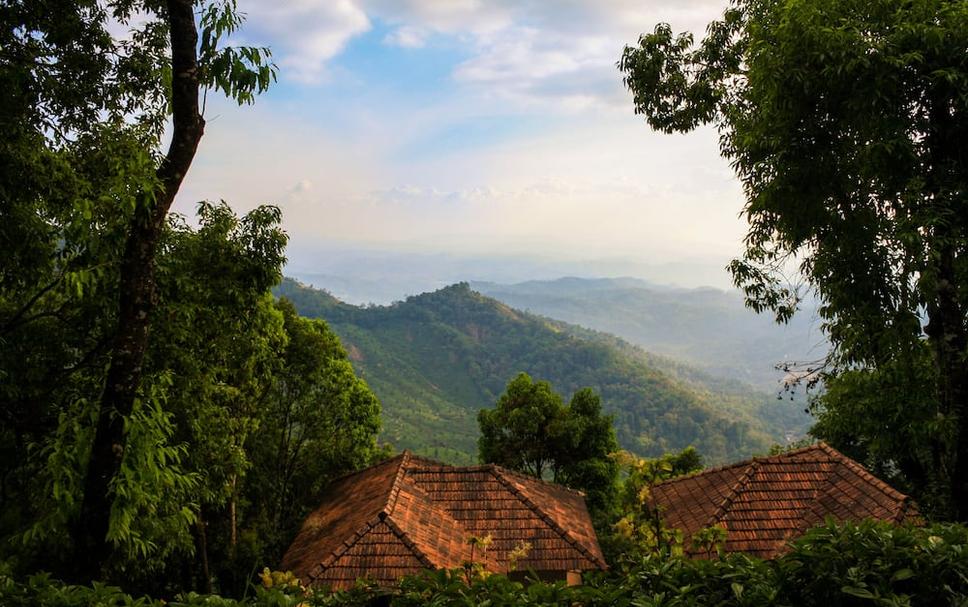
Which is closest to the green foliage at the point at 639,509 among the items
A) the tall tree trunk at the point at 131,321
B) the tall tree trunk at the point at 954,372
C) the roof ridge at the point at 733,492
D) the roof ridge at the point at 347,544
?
the tall tree trunk at the point at 954,372

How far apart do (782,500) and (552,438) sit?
11.6 m

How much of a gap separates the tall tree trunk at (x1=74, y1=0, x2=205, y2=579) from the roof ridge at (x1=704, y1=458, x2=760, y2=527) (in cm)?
1013

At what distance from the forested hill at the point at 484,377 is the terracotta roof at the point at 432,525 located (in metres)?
47.5

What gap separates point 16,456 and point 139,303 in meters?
5.08

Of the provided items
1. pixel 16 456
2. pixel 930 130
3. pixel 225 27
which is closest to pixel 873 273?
pixel 930 130

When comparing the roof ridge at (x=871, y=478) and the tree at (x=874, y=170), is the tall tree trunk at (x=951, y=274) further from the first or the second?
the roof ridge at (x=871, y=478)

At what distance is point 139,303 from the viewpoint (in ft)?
15.6

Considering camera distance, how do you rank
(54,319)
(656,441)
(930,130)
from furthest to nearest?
(656,441) < (54,319) < (930,130)

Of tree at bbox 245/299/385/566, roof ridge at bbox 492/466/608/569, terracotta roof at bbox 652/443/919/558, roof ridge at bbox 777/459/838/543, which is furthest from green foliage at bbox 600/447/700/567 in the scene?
tree at bbox 245/299/385/566

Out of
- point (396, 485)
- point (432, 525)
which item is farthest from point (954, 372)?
point (396, 485)

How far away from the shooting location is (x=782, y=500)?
1216 cm

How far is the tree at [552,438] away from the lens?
75.4ft

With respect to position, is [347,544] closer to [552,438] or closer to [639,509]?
[639,509]

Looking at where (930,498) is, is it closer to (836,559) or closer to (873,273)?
(873,273)
